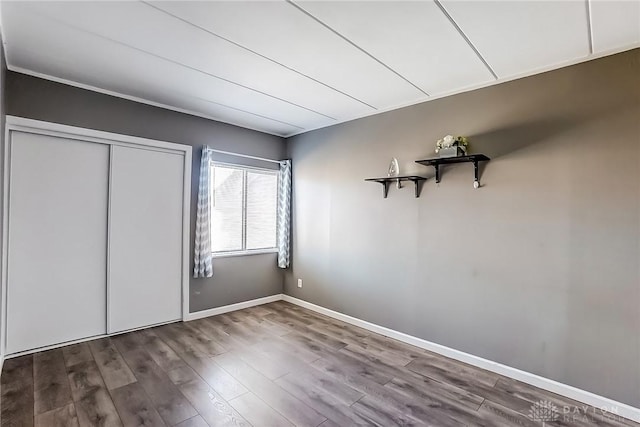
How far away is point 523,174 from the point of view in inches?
99.5

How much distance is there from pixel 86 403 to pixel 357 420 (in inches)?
72.3

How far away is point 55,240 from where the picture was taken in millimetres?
2904

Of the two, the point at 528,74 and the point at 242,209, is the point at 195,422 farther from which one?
the point at 528,74

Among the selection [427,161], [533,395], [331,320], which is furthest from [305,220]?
[533,395]

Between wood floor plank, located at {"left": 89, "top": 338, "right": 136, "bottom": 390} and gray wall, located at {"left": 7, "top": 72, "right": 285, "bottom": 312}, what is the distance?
0.97 metres

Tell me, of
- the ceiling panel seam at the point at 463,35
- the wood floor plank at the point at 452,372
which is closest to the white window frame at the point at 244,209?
the wood floor plank at the point at 452,372

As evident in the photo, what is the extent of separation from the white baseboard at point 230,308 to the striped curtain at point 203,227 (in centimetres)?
49

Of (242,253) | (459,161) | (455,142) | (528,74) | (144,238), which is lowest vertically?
(242,253)

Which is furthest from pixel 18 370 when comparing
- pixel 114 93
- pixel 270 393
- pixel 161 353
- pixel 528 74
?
pixel 528 74

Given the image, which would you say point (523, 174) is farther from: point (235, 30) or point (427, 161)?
point (235, 30)

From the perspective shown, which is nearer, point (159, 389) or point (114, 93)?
point (159, 389)

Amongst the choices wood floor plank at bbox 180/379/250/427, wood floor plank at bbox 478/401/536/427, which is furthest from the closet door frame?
wood floor plank at bbox 478/401/536/427

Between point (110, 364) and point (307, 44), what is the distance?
9.97 feet

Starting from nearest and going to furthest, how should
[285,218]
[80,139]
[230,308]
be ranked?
[80,139] → [230,308] → [285,218]
